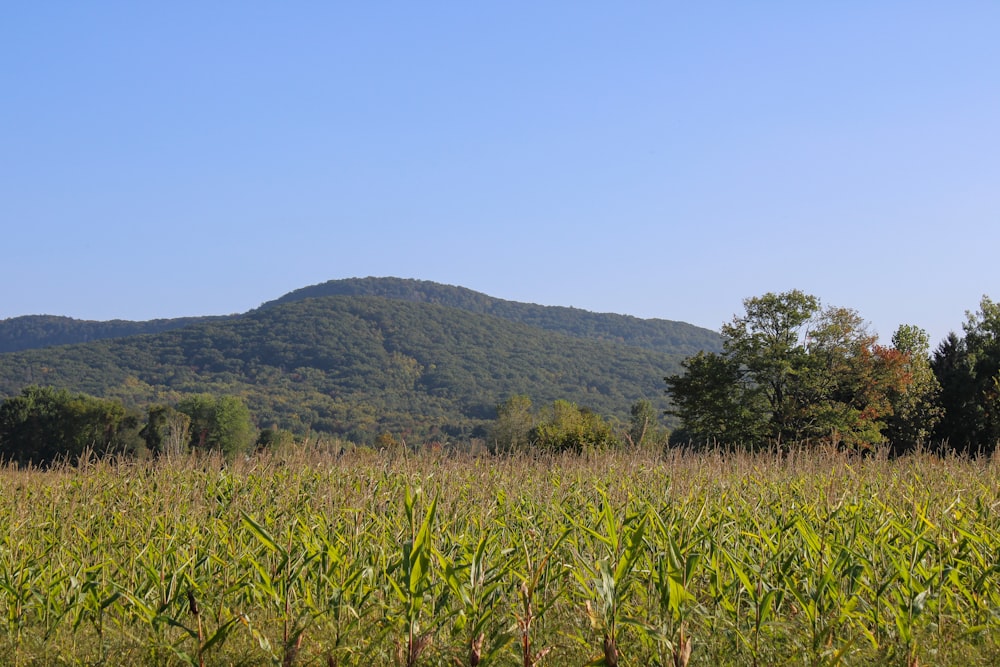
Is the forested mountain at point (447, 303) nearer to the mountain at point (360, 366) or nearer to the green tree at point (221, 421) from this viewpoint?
the mountain at point (360, 366)

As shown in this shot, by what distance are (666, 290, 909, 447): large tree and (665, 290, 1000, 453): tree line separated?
4 centimetres

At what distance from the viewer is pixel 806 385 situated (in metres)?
31.8

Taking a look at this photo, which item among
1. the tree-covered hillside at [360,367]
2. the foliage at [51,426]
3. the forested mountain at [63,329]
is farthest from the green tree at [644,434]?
the forested mountain at [63,329]

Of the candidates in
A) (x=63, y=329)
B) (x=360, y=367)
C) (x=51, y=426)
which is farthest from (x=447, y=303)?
(x=51, y=426)

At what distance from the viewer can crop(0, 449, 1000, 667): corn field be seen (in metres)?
3.96

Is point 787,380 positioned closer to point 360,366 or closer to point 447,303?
point 360,366

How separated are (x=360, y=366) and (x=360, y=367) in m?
0.28

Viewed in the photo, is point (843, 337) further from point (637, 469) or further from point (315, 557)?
point (315, 557)

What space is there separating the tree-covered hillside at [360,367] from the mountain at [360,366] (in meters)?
0.18

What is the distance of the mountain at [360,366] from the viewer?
9894cm

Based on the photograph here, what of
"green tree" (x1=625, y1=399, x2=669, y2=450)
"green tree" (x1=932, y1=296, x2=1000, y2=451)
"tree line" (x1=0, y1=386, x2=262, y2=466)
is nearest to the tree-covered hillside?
"tree line" (x1=0, y1=386, x2=262, y2=466)

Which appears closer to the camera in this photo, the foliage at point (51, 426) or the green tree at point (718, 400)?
the green tree at point (718, 400)

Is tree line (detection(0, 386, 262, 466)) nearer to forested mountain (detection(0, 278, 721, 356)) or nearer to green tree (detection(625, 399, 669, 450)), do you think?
green tree (detection(625, 399, 669, 450))

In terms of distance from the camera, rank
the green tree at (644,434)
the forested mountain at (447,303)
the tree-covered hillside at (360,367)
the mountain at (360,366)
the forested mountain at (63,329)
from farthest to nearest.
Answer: the forested mountain at (447,303), the forested mountain at (63,329), the tree-covered hillside at (360,367), the mountain at (360,366), the green tree at (644,434)
